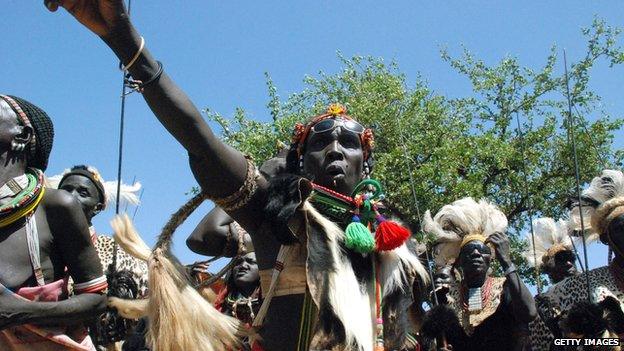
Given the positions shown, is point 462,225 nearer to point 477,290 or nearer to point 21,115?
point 477,290

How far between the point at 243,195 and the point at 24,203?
1006 mm

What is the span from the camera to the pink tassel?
137 inches

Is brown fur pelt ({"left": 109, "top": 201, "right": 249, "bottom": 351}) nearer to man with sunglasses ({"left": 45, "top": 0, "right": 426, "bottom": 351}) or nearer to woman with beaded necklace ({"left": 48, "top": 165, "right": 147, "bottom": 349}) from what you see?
man with sunglasses ({"left": 45, "top": 0, "right": 426, "bottom": 351})

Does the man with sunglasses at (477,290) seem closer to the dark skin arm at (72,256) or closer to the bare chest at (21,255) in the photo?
the dark skin arm at (72,256)

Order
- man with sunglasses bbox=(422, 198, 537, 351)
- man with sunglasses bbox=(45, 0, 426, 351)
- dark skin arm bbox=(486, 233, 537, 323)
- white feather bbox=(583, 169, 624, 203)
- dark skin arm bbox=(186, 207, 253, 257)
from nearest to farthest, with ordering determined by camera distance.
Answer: man with sunglasses bbox=(45, 0, 426, 351)
dark skin arm bbox=(186, 207, 253, 257)
dark skin arm bbox=(486, 233, 537, 323)
man with sunglasses bbox=(422, 198, 537, 351)
white feather bbox=(583, 169, 624, 203)

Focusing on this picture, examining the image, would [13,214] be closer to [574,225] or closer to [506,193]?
[574,225]

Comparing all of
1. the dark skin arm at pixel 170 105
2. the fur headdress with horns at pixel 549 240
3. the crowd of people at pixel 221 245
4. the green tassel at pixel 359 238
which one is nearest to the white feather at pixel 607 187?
the fur headdress with horns at pixel 549 240

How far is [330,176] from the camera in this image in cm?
363

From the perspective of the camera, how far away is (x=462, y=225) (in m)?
6.54

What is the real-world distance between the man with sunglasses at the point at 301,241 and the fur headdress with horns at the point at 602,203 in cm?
324

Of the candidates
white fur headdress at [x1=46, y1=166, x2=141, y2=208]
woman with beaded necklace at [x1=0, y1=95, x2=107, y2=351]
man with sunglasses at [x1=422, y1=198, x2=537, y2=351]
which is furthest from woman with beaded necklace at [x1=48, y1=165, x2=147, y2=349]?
woman with beaded necklace at [x1=0, y1=95, x2=107, y2=351]

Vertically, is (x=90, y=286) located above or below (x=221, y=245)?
below

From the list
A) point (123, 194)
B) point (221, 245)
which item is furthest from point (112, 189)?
point (221, 245)

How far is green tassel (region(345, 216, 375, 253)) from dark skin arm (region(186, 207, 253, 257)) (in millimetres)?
940
